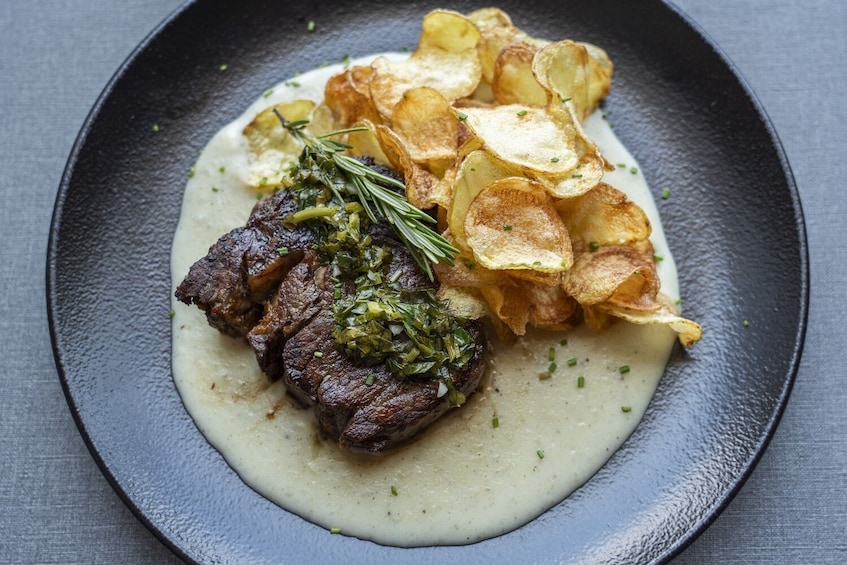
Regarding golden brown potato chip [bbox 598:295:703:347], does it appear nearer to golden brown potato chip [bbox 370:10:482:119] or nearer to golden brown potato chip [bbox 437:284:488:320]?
golden brown potato chip [bbox 437:284:488:320]

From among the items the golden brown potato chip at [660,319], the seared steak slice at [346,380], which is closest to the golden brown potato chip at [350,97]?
the seared steak slice at [346,380]

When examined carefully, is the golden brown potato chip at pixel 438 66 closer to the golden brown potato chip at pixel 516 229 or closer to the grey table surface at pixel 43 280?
the golden brown potato chip at pixel 516 229

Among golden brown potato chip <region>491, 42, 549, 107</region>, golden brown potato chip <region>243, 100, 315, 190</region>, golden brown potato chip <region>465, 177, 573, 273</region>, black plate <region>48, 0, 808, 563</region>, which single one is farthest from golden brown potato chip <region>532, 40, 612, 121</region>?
golden brown potato chip <region>243, 100, 315, 190</region>

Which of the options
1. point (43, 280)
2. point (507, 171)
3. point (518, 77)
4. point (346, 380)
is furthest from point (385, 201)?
point (43, 280)

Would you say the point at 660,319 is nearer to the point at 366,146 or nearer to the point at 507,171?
the point at 507,171

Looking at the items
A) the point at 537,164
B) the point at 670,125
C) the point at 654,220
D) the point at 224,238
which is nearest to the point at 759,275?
the point at 654,220

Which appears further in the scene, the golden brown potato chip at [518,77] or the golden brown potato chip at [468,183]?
the golden brown potato chip at [518,77]
